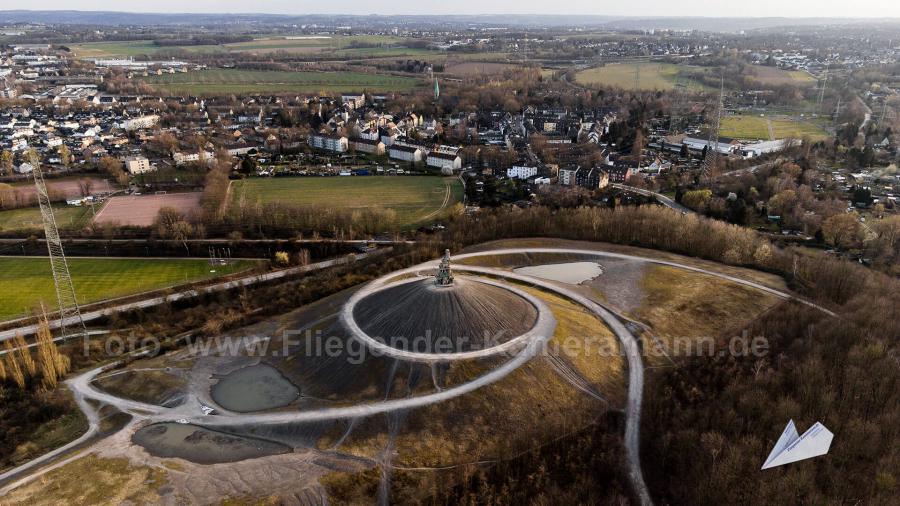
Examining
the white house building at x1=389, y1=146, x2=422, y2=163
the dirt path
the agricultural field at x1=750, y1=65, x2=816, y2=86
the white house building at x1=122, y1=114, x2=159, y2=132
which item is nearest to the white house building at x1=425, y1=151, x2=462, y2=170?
the white house building at x1=389, y1=146, x2=422, y2=163

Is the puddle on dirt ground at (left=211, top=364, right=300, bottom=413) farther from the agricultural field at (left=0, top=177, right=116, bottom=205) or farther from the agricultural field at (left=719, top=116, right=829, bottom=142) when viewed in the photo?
the agricultural field at (left=719, top=116, right=829, bottom=142)

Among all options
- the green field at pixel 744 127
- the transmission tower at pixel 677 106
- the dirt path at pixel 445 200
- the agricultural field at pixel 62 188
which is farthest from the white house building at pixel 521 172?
the agricultural field at pixel 62 188

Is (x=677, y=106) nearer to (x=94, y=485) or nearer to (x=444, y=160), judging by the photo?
(x=444, y=160)

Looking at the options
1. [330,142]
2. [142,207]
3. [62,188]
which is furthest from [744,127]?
[62,188]

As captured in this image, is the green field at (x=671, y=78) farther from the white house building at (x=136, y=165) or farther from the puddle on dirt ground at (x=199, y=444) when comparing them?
the puddle on dirt ground at (x=199, y=444)

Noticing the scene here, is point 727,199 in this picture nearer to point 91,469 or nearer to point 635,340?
point 635,340

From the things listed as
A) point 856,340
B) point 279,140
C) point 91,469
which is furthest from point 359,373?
point 279,140
